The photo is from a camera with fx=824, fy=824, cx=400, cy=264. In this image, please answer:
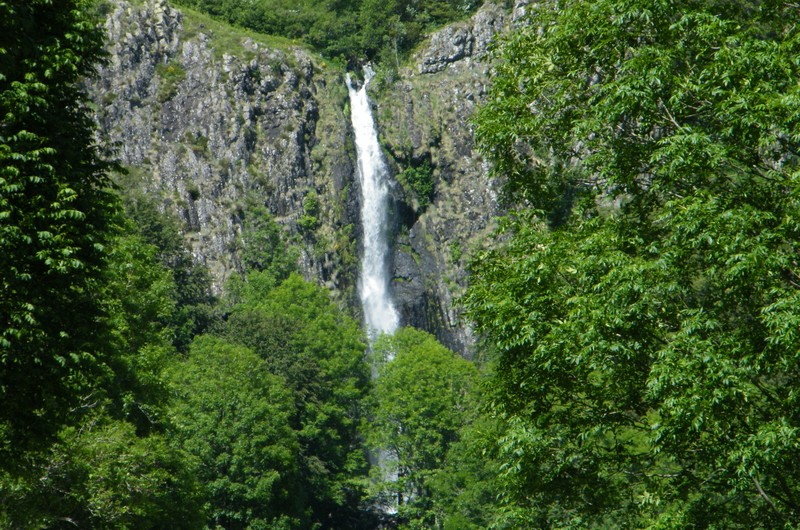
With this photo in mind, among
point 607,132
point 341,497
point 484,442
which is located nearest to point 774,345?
point 607,132

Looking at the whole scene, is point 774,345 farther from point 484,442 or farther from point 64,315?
point 64,315

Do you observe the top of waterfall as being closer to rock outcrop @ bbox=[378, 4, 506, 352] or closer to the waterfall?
the waterfall

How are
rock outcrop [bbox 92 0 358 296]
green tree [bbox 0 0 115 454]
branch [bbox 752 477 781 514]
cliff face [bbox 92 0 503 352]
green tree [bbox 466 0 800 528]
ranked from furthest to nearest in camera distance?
cliff face [bbox 92 0 503 352]
rock outcrop [bbox 92 0 358 296]
green tree [bbox 0 0 115 454]
green tree [bbox 466 0 800 528]
branch [bbox 752 477 781 514]

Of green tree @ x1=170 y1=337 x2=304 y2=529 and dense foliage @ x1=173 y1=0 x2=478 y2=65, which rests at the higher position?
dense foliage @ x1=173 y1=0 x2=478 y2=65

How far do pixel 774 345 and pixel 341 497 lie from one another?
143ft

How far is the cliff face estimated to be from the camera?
8100 cm

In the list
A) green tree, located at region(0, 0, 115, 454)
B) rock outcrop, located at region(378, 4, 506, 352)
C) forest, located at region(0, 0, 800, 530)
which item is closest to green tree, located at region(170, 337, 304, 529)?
forest, located at region(0, 0, 800, 530)

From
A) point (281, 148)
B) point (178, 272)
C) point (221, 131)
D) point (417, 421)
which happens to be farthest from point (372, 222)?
point (417, 421)

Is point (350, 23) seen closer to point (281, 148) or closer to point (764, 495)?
point (281, 148)

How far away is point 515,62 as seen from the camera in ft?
53.8

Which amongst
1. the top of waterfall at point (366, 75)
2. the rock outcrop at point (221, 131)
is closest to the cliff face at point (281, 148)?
the rock outcrop at point (221, 131)

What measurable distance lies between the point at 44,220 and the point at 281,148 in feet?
242

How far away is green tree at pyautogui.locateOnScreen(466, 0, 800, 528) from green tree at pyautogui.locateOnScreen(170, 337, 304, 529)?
1061 inches

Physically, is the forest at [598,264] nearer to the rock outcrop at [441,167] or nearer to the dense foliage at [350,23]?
the rock outcrop at [441,167]
